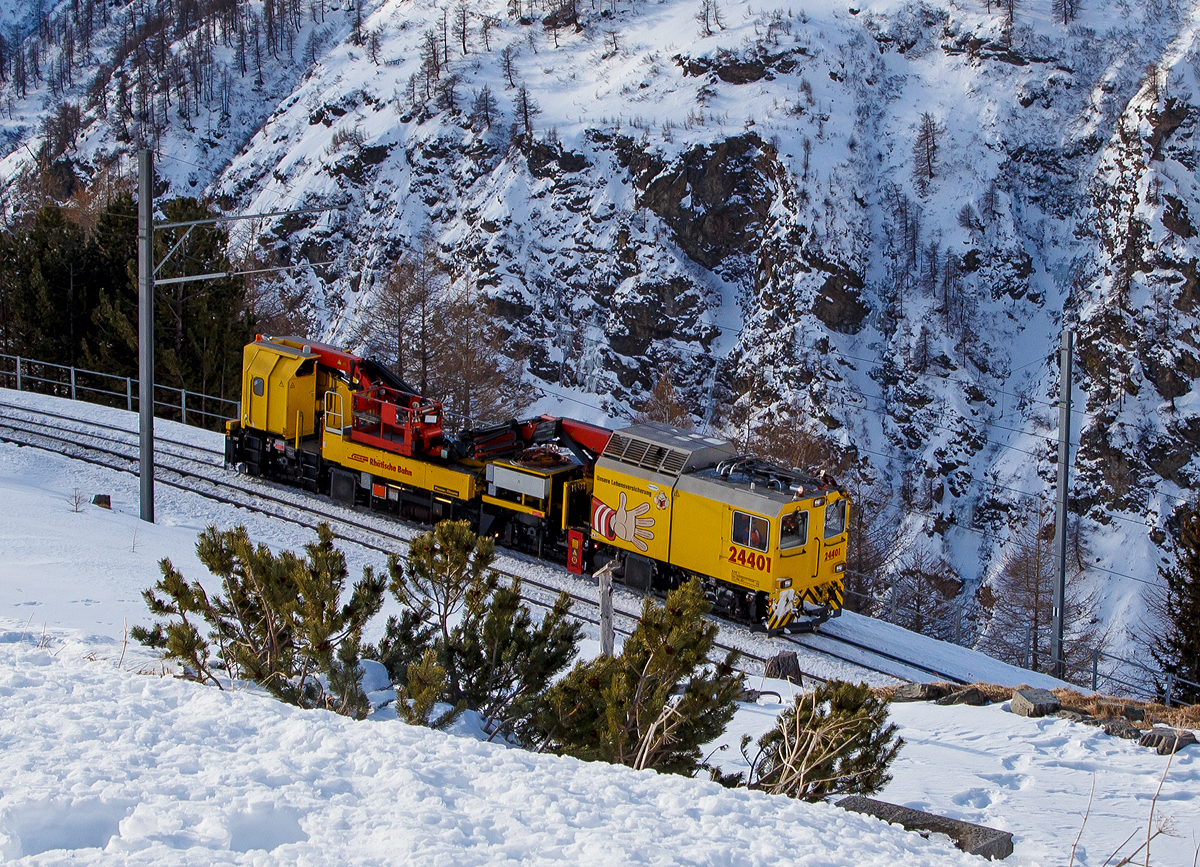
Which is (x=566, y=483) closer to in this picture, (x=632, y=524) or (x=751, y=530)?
(x=632, y=524)

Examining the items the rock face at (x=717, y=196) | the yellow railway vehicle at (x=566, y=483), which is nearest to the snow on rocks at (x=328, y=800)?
the yellow railway vehicle at (x=566, y=483)

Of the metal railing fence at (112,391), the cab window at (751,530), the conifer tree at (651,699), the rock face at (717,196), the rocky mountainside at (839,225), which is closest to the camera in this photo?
the conifer tree at (651,699)

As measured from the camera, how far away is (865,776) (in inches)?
274

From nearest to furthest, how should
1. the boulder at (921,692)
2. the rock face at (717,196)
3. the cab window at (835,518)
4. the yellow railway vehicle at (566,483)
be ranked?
1. the boulder at (921,692)
2. the yellow railway vehicle at (566,483)
3. the cab window at (835,518)
4. the rock face at (717,196)

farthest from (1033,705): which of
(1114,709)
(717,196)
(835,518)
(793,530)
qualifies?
(717,196)

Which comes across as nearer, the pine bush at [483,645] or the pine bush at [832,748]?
the pine bush at [832,748]

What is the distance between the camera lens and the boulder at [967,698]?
12.8 metres

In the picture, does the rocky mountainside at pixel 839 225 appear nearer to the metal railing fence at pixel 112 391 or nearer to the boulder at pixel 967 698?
the metal railing fence at pixel 112 391

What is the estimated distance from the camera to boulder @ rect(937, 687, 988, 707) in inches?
505

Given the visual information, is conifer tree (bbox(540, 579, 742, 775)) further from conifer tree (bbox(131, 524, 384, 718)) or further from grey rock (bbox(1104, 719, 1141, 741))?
grey rock (bbox(1104, 719, 1141, 741))

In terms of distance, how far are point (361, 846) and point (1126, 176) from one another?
66.2 m

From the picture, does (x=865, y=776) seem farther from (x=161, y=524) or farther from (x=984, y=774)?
(x=161, y=524)

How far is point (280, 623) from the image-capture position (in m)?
8.30

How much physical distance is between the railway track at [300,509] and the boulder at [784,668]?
26 centimetres
